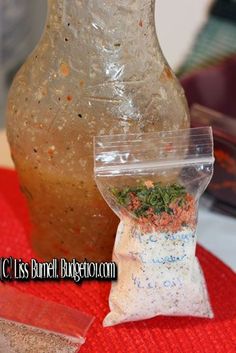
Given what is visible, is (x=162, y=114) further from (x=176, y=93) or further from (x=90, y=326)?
(x=90, y=326)

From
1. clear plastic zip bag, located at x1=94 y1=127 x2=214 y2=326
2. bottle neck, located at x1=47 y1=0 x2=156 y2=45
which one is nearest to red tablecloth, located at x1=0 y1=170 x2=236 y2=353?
clear plastic zip bag, located at x1=94 y1=127 x2=214 y2=326

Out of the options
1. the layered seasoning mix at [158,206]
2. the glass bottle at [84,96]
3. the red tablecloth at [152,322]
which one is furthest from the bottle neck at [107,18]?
the red tablecloth at [152,322]

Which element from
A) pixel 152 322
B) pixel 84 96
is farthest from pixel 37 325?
pixel 84 96

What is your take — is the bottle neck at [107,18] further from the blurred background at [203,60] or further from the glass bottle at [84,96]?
the blurred background at [203,60]

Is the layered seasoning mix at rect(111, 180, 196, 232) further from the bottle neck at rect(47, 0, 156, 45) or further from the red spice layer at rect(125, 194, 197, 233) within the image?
the bottle neck at rect(47, 0, 156, 45)

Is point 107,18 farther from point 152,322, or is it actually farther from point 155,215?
point 152,322
